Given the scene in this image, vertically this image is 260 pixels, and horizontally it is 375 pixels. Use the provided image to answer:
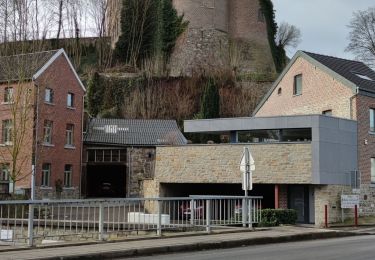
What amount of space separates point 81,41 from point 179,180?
4059 centimetres

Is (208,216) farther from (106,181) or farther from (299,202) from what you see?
(106,181)

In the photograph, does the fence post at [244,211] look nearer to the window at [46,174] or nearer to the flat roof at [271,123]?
the flat roof at [271,123]

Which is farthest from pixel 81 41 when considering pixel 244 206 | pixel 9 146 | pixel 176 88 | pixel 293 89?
pixel 244 206

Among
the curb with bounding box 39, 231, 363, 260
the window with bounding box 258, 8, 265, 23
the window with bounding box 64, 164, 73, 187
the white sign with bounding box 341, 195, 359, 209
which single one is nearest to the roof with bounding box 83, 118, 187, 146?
the window with bounding box 64, 164, 73, 187

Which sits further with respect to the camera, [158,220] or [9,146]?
[9,146]

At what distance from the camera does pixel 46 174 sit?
44.1 meters

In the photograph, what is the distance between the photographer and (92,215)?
16.1 meters

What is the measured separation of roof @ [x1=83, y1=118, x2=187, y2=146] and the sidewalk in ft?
98.0

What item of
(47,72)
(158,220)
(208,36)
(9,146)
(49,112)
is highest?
(208,36)

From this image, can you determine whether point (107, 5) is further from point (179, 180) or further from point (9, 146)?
point (179, 180)

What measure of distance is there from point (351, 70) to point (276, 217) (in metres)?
16.8

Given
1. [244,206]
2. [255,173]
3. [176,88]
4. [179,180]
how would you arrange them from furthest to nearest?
1. [176,88]
2. [179,180]
3. [255,173]
4. [244,206]

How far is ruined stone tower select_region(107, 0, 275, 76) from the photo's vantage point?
61938mm

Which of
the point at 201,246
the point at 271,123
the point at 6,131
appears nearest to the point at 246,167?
the point at 201,246
